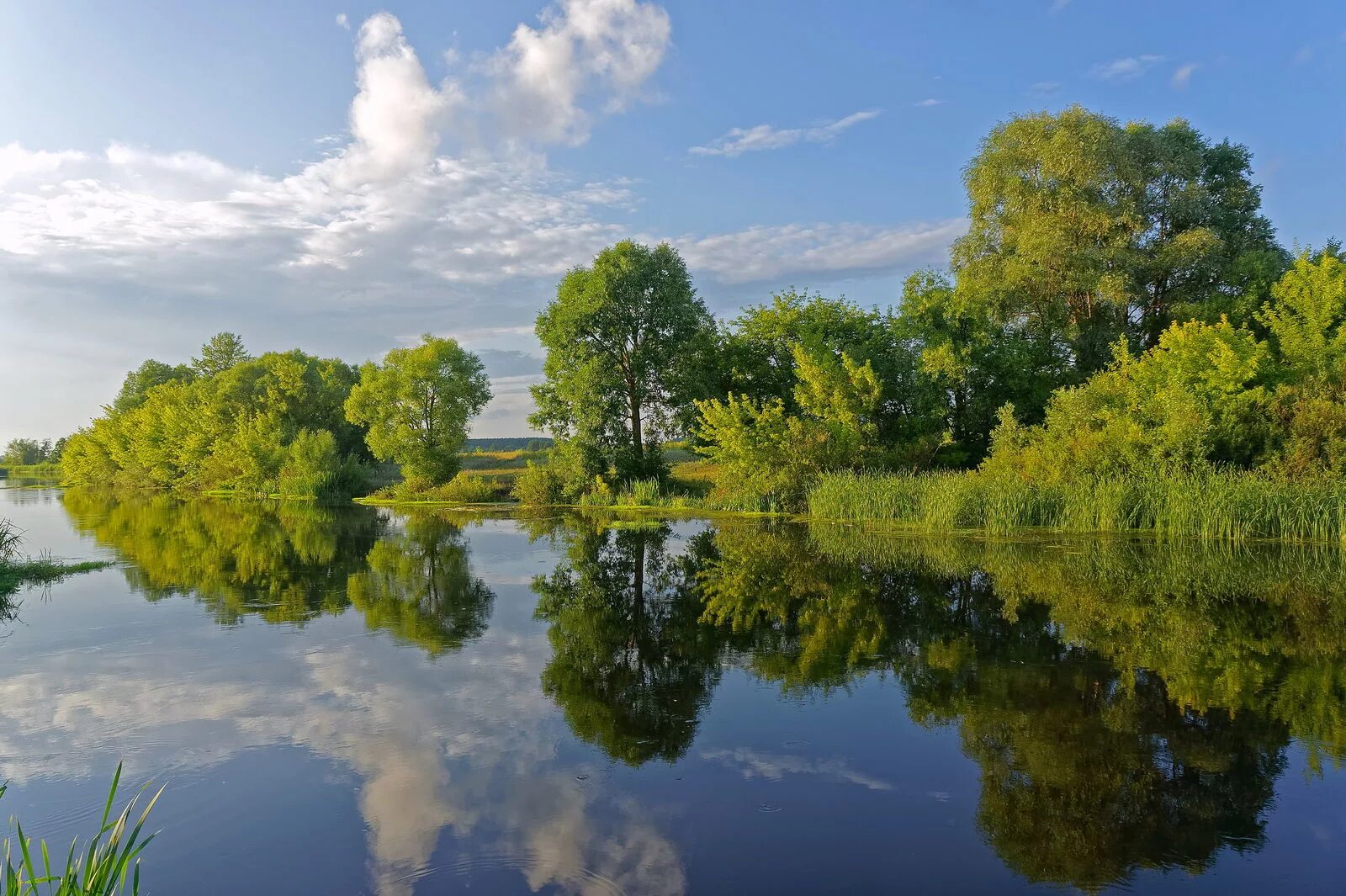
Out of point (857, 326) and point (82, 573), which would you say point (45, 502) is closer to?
point (82, 573)

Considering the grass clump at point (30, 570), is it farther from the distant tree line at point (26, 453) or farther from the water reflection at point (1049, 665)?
the distant tree line at point (26, 453)

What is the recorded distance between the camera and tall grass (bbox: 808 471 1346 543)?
18.5 metres

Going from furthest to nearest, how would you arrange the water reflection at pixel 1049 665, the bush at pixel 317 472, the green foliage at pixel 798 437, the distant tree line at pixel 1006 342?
the bush at pixel 317 472
the green foliage at pixel 798 437
the distant tree line at pixel 1006 342
the water reflection at pixel 1049 665

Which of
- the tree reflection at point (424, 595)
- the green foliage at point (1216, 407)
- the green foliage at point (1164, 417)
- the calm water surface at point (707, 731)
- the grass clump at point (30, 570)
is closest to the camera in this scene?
the calm water surface at point (707, 731)

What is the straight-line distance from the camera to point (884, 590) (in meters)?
13.1

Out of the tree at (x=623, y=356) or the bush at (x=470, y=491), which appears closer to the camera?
the tree at (x=623, y=356)

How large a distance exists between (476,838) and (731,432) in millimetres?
23120

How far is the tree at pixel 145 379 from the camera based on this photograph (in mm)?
71312

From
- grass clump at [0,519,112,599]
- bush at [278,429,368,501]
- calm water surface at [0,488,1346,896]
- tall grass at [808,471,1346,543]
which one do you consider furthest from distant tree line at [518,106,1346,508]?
grass clump at [0,519,112,599]

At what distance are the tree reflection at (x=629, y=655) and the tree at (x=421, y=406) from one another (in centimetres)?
2444

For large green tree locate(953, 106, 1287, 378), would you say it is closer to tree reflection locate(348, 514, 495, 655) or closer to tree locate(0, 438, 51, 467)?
tree reflection locate(348, 514, 495, 655)

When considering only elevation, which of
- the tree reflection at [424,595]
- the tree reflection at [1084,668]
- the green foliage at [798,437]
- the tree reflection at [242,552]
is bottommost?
the tree reflection at [1084,668]

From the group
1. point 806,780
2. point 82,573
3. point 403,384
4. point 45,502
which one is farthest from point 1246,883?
point 45,502

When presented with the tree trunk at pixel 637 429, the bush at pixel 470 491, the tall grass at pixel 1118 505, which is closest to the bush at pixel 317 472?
the bush at pixel 470 491
